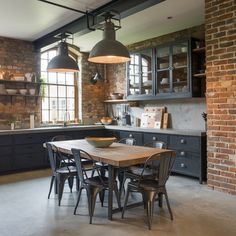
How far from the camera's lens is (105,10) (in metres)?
4.25

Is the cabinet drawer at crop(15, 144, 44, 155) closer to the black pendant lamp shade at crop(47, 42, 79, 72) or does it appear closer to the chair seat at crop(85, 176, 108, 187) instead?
the black pendant lamp shade at crop(47, 42, 79, 72)

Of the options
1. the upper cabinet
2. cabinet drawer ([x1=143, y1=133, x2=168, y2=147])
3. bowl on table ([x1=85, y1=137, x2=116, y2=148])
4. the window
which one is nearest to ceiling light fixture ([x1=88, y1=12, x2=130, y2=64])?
bowl on table ([x1=85, y1=137, x2=116, y2=148])

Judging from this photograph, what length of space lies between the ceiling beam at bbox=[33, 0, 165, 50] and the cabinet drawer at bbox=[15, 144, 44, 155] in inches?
87.7

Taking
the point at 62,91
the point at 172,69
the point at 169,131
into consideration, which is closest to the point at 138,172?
the point at 169,131

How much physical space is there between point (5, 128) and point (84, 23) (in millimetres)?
2825

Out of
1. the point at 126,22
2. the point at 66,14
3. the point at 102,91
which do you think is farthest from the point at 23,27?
the point at 102,91

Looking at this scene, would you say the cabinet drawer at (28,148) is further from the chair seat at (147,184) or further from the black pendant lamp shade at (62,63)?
the chair seat at (147,184)

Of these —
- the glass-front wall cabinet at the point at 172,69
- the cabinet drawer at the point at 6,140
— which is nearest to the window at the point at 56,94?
the cabinet drawer at the point at 6,140

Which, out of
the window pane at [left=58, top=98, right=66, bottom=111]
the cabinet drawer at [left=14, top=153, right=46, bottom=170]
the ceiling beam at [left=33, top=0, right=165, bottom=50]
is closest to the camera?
the ceiling beam at [left=33, top=0, right=165, bottom=50]

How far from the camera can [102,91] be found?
7520mm

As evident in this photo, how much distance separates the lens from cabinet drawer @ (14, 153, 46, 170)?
541 cm

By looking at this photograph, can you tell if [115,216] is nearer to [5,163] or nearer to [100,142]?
[100,142]

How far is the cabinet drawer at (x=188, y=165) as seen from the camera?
4656mm

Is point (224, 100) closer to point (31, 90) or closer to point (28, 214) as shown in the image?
point (28, 214)
